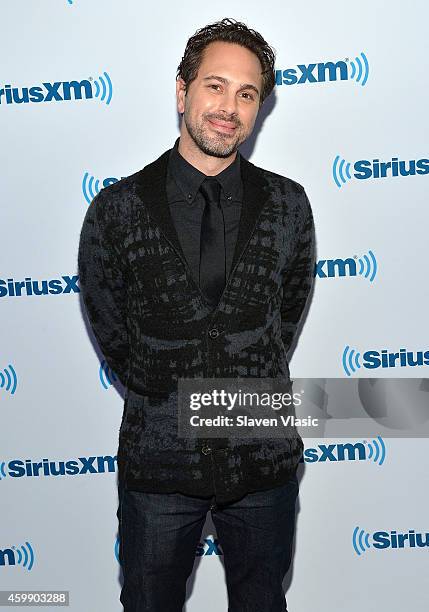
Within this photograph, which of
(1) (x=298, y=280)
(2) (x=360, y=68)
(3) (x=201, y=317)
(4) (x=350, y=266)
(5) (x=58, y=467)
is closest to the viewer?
(3) (x=201, y=317)

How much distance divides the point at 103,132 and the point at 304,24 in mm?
807

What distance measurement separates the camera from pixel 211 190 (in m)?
2.13

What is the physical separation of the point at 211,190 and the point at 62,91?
83cm

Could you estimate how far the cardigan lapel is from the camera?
206cm

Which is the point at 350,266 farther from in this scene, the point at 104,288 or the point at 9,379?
the point at 9,379

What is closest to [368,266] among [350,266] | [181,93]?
[350,266]

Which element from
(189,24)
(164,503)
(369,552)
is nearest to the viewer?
(164,503)

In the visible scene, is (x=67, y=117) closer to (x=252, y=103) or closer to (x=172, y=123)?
(x=172, y=123)

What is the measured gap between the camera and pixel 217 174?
7.13 ft

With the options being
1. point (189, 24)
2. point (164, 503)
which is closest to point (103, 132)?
point (189, 24)

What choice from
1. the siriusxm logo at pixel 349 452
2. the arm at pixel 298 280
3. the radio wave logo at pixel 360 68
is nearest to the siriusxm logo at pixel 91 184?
the arm at pixel 298 280

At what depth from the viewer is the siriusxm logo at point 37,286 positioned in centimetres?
272

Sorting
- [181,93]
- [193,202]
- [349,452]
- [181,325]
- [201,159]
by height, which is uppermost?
[181,93]

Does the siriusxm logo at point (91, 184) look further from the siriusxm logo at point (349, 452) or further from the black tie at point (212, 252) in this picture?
the siriusxm logo at point (349, 452)
